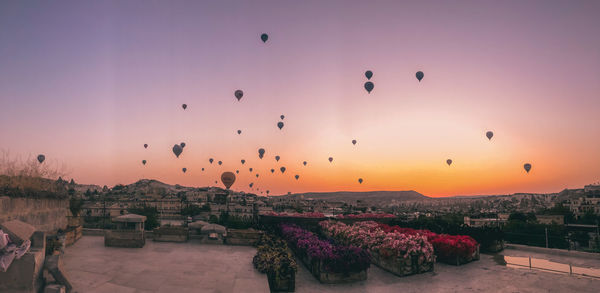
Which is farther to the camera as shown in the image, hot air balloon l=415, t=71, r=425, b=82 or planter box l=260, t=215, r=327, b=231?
hot air balloon l=415, t=71, r=425, b=82

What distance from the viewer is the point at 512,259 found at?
15375mm

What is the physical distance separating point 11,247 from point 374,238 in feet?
42.6

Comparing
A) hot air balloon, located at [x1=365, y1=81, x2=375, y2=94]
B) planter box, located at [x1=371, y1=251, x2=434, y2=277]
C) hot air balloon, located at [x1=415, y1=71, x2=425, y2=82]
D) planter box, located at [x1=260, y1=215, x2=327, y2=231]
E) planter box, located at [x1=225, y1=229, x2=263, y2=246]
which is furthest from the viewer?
hot air balloon, located at [x1=415, y1=71, x2=425, y2=82]

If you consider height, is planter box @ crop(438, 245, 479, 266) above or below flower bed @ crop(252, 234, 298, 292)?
below

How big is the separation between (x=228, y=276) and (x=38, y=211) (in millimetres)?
10159

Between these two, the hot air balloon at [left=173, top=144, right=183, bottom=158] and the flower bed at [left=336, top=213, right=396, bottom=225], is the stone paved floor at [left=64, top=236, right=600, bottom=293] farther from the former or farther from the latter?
the hot air balloon at [left=173, top=144, right=183, bottom=158]

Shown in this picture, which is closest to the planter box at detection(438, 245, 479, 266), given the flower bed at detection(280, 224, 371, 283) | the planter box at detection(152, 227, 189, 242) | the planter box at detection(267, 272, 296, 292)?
the flower bed at detection(280, 224, 371, 283)

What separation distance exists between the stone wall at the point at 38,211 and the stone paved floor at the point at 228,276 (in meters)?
2.10

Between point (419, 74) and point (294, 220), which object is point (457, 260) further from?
point (419, 74)

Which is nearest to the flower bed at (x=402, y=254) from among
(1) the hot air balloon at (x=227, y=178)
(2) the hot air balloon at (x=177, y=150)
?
(2) the hot air balloon at (x=177, y=150)

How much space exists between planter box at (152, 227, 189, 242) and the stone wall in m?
4.66

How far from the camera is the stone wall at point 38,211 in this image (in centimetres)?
1226

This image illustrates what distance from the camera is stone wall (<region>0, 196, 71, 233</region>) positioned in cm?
1226

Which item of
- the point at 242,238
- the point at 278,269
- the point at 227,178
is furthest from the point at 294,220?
the point at 227,178
